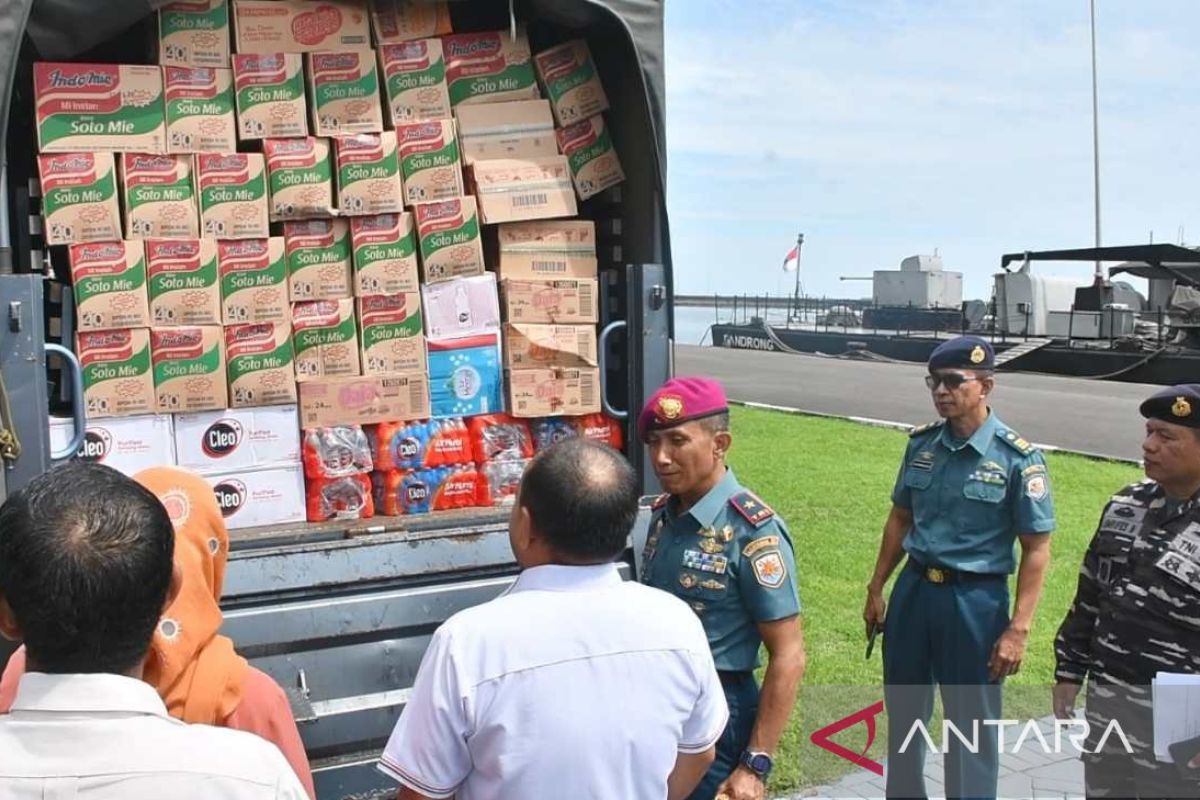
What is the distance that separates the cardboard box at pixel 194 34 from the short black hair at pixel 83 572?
8.72ft

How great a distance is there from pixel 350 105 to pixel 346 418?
1.09 metres

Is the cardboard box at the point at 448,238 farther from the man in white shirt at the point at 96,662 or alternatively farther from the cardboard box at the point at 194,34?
the man in white shirt at the point at 96,662

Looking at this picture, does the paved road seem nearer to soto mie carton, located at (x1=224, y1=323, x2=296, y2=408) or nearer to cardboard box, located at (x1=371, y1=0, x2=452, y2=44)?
cardboard box, located at (x1=371, y1=0, x2=452, y2=44)

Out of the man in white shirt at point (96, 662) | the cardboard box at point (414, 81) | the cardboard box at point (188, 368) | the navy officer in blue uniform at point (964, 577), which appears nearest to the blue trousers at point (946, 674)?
the navy officer in blue uniform at point (964, 577)

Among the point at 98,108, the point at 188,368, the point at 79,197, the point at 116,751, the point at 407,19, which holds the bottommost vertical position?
the point at 116,751

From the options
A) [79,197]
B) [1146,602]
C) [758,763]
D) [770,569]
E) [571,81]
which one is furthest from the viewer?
[571,81]

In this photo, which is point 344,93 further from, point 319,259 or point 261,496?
point 261,496

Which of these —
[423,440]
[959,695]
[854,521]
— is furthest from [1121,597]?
[854,521]

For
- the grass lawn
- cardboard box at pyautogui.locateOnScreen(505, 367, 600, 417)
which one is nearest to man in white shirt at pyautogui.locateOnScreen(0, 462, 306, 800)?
cardboard box at pyautogui.locateOnScreen(505, 367, 600, 417)

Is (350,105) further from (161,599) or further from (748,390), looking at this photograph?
(748,390)

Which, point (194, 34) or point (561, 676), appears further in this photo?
point (194, 34)

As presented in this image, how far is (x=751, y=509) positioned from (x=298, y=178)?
1995 millimetres

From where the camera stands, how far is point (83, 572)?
1.31 metres

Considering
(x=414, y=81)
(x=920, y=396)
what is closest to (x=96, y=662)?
(x=414, y=81)
